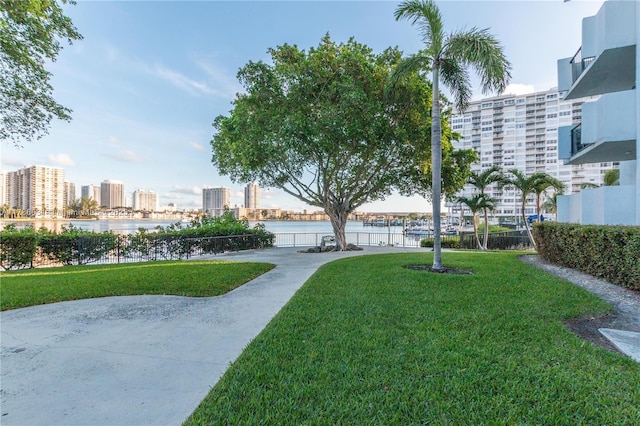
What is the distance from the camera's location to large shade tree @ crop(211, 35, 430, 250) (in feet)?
39.3

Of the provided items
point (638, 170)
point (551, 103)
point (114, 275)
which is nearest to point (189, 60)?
point (114, 275)

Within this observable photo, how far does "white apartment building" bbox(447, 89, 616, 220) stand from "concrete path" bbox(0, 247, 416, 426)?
84110 mm

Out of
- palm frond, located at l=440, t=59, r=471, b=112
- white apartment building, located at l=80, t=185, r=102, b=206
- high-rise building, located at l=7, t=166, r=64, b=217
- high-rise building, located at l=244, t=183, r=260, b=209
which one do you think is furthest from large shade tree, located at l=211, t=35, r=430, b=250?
white apartment building, located at l=80, t=185, r=102, b=206

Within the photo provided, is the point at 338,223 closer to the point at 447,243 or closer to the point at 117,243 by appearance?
the point at 447,243

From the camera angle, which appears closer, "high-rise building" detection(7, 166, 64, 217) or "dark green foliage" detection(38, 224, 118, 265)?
"dark green foliage" detection(38, 224, 118, 265)

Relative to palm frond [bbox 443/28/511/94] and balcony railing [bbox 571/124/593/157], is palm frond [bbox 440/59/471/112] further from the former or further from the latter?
balcony railing [bbox 571/124/593/157]

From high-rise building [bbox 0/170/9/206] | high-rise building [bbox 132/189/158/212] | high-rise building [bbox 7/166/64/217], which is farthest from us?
high-rise building [bbox 132/189/158/212]

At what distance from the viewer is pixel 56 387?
106 inches

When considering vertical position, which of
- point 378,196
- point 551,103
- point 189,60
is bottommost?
point 378,196

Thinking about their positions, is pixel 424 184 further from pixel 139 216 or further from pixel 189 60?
pixel 139 216

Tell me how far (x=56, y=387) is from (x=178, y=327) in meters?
1.63

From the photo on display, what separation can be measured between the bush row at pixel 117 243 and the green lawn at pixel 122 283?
3.55 meters

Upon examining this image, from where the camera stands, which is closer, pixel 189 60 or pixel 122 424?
pixel 122 424

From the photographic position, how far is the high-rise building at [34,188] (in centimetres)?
3966
